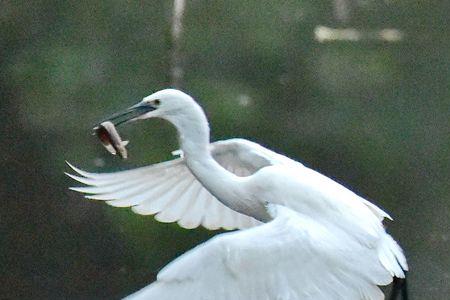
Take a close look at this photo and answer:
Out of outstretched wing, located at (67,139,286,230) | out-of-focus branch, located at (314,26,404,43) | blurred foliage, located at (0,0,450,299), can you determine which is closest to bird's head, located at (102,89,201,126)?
outstretched wing, located at (67,139,286,230)

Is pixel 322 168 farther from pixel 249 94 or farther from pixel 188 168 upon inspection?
pixel 188 168

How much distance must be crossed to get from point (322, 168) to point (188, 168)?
0.65m

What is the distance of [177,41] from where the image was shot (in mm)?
2982

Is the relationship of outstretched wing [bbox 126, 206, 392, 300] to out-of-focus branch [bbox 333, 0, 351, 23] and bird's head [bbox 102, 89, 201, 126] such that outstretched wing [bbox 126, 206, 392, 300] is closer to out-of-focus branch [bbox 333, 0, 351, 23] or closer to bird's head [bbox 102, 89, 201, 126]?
bird's head [bbox 102, 89, 201, 126]

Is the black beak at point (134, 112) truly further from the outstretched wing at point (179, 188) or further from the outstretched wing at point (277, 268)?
the outstretched wing at point (277, 268)

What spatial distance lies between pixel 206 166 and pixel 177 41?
717 millimetres

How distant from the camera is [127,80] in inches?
117

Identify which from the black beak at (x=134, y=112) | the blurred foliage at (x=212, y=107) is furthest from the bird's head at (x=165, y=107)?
the blurred foliage at (x=212, y=107)

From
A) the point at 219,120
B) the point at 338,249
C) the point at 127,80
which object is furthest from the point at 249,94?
the point at 338,249

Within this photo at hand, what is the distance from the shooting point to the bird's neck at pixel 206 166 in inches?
91.8

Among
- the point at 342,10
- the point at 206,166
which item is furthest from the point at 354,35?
the point at 206,166

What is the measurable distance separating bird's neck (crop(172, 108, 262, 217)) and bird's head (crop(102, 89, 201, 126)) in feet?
0.07

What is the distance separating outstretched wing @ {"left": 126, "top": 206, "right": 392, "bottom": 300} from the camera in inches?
76.8

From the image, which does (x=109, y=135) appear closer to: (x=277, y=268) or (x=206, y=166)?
(x=206, y=166)
